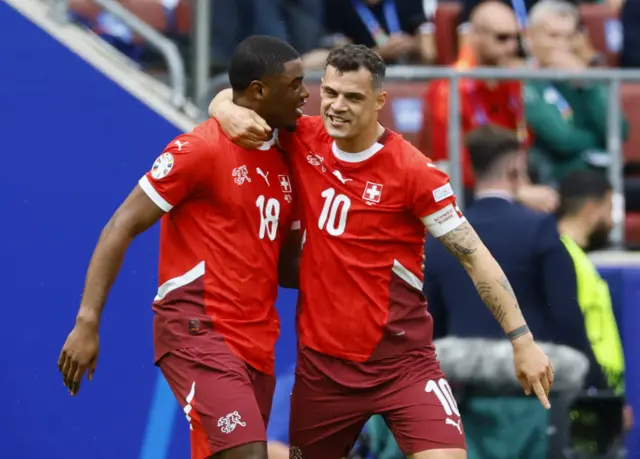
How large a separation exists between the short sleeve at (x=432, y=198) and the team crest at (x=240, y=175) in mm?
651

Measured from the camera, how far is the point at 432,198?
5543mm

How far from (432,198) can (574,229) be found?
2.10 metres

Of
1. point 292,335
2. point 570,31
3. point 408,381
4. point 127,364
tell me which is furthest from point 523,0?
point 408,381

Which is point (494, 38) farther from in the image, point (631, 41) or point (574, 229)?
point (574, 229)

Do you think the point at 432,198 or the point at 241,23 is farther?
the point at 241,23

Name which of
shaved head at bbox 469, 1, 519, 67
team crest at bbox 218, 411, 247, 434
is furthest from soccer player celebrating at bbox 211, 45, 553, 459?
shaved head at bbox 469, 1, 519, 67

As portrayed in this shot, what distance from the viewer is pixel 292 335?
7.72 meters

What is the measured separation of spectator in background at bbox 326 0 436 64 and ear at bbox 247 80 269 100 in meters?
3.34

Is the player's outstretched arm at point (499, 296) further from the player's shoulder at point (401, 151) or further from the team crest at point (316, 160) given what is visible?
the team crest at point (316, 160)

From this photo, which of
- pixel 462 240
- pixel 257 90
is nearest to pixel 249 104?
pixel 257 90

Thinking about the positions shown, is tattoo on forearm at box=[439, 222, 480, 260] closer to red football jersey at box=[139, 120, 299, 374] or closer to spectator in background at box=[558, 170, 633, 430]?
red football jersey at box=[139, 120, 299, 374]

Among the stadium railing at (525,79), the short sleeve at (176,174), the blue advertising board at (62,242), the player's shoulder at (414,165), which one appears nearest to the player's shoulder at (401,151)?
the player's shoulder at (414,165)

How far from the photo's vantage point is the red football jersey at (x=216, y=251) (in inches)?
218

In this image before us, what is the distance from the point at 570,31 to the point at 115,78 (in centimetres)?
315
